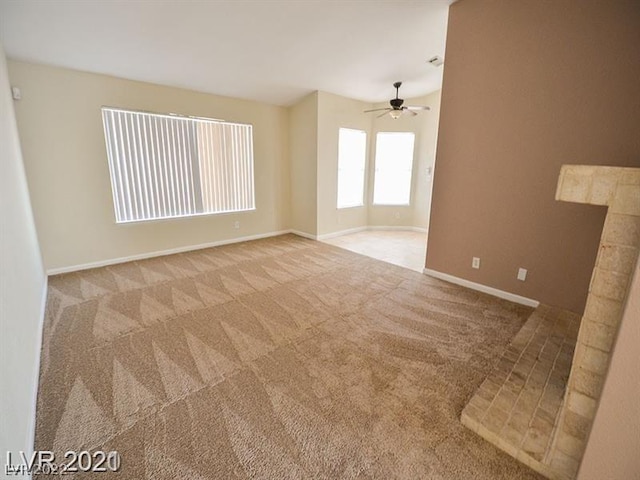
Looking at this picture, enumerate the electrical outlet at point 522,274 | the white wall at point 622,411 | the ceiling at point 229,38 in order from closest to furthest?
the white wall at point 622,411, the ceiling at point 229,38, the electrical outlet at point 522,274

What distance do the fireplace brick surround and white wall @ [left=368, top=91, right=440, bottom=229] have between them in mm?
4595

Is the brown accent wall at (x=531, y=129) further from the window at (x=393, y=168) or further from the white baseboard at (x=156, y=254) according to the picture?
the white baseboard at (x=156, y=254)

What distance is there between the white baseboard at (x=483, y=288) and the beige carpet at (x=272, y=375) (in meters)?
0.14

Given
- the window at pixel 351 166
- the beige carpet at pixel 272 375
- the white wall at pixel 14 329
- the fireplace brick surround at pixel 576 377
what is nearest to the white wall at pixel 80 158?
the beige carpet at pixel 272 375

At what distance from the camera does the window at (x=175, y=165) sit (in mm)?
3846

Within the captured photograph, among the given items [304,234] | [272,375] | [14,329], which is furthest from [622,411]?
[304,234]

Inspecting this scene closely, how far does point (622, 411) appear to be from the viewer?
3.19 ft

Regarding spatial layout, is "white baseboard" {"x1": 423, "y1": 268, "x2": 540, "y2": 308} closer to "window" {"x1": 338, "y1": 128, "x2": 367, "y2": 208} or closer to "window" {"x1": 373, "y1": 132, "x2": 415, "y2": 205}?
"window" {"x1": 338, "y1": 128, "x2": 367, "y2": 208}

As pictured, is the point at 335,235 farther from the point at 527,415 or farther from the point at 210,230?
the point at 527,415

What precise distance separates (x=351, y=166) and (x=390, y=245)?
195 cm

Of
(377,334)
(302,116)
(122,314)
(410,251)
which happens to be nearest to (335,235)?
(410,251)

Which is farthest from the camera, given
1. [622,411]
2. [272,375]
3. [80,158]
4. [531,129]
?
[80,158]

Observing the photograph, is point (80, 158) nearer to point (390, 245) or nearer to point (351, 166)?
point (351, 166)

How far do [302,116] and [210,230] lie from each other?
2.74m
